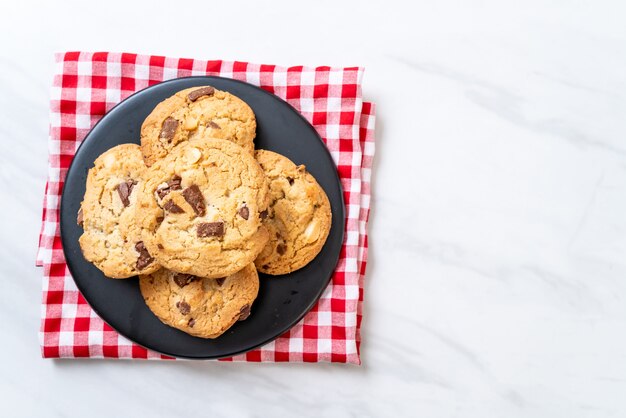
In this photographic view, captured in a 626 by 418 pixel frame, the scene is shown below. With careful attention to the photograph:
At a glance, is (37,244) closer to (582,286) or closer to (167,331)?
(167,331)

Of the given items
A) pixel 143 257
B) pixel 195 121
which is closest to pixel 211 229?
pixel 143 257

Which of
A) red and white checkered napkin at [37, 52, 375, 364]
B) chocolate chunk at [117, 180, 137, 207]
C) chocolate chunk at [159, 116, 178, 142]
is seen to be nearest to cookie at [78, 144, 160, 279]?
chocolate chunk at [117, 180, 137, 207]

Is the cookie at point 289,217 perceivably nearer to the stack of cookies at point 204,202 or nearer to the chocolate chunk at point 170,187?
the stack of cookies at point 204,202

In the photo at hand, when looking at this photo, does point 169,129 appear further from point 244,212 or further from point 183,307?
point 183,307

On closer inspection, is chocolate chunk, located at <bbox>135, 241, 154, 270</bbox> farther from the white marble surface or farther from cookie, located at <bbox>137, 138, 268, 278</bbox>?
the white marble surface

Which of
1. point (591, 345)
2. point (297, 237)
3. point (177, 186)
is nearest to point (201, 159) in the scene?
point (177, 186)

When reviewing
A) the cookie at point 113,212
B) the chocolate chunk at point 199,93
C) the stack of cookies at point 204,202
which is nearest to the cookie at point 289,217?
the stack of cookies at point 204,202
